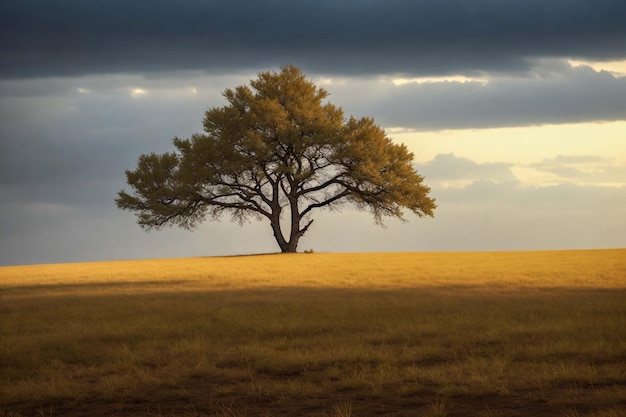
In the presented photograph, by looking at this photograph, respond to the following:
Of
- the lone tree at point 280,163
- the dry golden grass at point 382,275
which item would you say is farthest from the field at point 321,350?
the lone tree at point 280,163

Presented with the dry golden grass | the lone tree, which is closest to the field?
the dry golden grass

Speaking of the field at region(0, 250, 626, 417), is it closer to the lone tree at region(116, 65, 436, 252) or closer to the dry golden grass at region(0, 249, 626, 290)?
the dry golden grass at region(0, 249, 626, 290)

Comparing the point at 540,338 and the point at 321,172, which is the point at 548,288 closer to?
the point at 540,338

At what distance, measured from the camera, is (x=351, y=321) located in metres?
17.6

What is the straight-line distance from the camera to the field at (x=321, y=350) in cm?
1042

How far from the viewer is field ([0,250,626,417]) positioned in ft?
34.2

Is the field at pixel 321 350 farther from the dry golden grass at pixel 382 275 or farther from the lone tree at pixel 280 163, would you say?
the lone tree at pixel 280 163

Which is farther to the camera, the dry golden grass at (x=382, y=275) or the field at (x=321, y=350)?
the dry golden grass at (x=382, y=275)

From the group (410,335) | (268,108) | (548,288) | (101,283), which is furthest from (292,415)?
(268,108)

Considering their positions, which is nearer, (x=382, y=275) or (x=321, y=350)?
(x=321, y=350)

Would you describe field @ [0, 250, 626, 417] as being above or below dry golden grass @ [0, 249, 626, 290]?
below

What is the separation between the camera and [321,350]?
551 inches

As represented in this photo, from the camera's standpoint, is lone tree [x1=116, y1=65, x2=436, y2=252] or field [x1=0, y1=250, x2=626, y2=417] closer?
field [x1=0, y1=250, x2=626, y2=417]

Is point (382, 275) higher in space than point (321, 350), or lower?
higher
